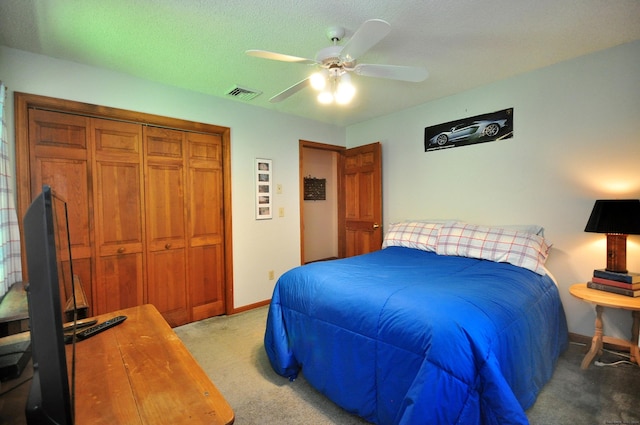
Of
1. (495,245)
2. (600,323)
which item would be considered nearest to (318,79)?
(495,245)

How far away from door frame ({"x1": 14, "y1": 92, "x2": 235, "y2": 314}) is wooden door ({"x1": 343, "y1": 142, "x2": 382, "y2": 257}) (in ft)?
5.78

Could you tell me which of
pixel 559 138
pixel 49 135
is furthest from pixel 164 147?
pixel 559 138

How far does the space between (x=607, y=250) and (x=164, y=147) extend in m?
3.98

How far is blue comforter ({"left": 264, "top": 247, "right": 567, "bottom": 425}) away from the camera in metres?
1.27

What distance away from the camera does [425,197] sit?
355 cm

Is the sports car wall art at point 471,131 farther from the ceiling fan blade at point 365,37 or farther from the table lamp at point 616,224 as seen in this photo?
the ceiling fan blade at point 365,37

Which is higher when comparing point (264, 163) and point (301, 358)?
point (264, 163)

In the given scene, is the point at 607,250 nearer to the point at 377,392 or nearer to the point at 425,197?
the point at 425,197

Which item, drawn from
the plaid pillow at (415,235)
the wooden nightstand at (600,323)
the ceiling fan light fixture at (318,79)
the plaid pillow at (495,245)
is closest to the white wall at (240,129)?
the plaid pillow at (415,235)

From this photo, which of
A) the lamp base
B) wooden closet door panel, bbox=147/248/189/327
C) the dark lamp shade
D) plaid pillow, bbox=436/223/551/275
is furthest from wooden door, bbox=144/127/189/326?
the lamp base

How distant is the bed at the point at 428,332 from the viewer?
1272 millimetres

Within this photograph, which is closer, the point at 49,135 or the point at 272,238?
the point at 49,135

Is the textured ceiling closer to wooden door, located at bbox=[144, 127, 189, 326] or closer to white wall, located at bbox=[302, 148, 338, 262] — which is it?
wooden door, located at bbox=[144, 127, 189, 326]

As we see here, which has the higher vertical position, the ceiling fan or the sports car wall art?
the ceiling fan
